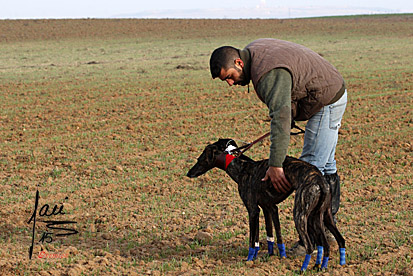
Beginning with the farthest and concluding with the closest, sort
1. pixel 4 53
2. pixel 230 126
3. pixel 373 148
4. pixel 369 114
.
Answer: pixel 4 53, pixel 369 114, pixel 230 126, pixel 373 148

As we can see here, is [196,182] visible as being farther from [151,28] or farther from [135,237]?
[151,28]

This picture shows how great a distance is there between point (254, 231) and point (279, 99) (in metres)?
1.25

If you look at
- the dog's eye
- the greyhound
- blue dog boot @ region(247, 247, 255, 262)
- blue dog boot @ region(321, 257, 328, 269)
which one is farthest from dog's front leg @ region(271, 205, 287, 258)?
the dog's eye

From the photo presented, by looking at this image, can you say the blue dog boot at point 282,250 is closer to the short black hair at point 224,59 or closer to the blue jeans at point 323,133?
the blue jeans at point 323,133

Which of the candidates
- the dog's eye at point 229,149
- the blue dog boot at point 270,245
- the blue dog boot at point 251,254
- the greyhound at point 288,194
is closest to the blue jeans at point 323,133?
A: the greyhound at point 288,194

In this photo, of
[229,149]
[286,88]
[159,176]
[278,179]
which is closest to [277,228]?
[278,179]

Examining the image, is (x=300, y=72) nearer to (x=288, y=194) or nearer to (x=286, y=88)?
(x=286, y=88)

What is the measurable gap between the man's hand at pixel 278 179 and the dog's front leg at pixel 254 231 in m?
0.32

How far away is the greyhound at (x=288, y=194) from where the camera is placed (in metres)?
3.97

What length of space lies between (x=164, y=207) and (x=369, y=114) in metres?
6.51

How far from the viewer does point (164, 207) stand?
20.2 ft

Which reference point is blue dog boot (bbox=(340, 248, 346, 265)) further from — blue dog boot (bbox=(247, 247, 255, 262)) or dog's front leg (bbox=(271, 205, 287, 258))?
blue dog boot (bbox=(247, 247, 255, 262))

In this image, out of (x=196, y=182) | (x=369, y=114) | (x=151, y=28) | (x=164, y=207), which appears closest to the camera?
(x=164, y=207)

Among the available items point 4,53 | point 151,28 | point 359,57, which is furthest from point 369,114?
point 151,28
